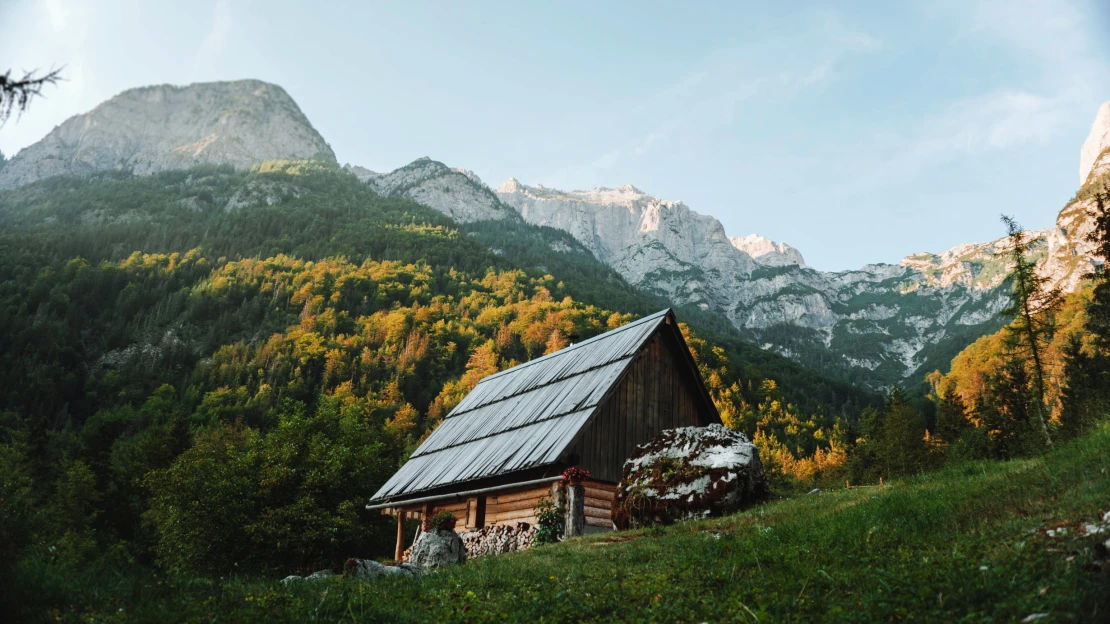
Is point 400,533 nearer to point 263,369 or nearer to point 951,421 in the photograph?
point 951,421

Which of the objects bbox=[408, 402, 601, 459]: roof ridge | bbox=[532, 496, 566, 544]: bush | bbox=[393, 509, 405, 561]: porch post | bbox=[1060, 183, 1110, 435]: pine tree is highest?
bbox=[1060, 183, 1110, 435]: pine tree

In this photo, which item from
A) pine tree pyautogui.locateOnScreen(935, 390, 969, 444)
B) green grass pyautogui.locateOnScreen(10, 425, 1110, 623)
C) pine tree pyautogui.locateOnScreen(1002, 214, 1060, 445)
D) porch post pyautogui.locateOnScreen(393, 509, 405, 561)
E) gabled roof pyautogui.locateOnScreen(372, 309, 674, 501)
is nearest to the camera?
green grass pyautogui.locateOnScreen(10, 425, 1110, 623)

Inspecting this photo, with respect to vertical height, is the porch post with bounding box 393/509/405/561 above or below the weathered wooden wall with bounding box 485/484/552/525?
below

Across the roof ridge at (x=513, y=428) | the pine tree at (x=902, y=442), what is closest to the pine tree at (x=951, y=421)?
the pine tree at (x=902, y=442)

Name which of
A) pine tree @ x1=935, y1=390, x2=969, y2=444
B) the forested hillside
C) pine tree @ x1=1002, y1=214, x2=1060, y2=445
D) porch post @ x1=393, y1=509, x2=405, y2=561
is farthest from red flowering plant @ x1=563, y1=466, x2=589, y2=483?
pine tree @ x1=935, y1=390, x2=969, y2=444

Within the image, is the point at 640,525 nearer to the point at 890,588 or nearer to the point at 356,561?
the point at 356,561

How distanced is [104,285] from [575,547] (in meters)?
164

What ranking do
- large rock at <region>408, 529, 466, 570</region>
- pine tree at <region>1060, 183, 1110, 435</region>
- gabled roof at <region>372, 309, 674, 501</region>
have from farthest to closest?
1. pine tree at <region>1060, 183, 1110, 435</region>
2. gabled roof at <region>372, 309, 674, 501</region>
3. large rock at <region>408, 529, 466, 570</region>

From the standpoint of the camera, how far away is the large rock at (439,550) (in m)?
14.5

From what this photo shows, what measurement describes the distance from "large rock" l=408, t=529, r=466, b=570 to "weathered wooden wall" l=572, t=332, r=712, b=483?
588 centimetres

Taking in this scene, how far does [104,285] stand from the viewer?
144250 millimetres

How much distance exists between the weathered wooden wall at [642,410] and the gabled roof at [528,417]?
23.6 inches

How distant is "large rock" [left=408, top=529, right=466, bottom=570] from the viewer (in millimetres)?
14453

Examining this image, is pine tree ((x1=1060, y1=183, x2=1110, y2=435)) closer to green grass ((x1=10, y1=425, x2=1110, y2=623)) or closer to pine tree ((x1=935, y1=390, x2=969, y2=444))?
pine tree ((x1=935, y1=390, x2=969, y2=444))
